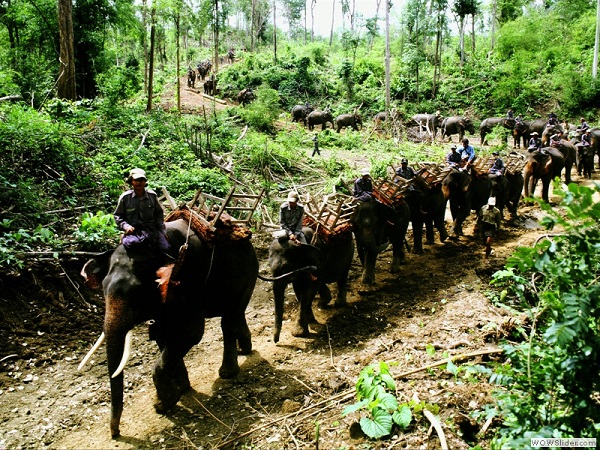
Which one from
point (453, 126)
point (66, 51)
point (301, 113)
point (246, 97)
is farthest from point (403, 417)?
point (301, 113)

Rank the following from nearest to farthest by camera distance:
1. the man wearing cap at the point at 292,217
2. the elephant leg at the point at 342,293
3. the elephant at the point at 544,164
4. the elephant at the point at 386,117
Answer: the man wearing cap at the point at 292,217 < the elephant leg at the point at 342,293 < the elephant at the point at 544,164 < the elephant at the point at 386,117

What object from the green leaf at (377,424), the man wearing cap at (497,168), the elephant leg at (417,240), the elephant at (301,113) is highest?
the elephant at (301,113)

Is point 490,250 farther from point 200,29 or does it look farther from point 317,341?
point 200,29

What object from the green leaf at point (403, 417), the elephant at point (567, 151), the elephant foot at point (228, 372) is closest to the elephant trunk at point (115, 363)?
the elephant foot at point (228, 372)

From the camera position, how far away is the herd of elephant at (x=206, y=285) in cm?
504

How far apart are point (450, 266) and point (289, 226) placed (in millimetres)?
5029

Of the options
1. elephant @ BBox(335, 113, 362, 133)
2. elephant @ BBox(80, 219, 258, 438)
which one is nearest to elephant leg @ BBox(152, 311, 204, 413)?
elephant @ BBox(80, 219, 258, 438)

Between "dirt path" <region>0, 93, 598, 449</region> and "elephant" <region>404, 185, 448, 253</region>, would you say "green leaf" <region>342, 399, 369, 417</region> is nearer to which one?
"dirt path" <region>0, 93, 598, 449</region>

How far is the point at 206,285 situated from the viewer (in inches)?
255

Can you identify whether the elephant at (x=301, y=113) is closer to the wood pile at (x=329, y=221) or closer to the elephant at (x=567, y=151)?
the elephant at (x=567, y=151)

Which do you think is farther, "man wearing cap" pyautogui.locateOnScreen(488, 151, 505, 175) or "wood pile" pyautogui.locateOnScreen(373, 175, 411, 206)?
"man wearing cap" pyautogui.locateOnScreen(488, 151, 505, 175)

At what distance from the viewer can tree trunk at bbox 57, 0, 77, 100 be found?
14344 mm

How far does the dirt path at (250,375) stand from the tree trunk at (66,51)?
9.34 meters

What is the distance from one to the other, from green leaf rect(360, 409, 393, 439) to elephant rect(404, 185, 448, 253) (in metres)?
7.73
